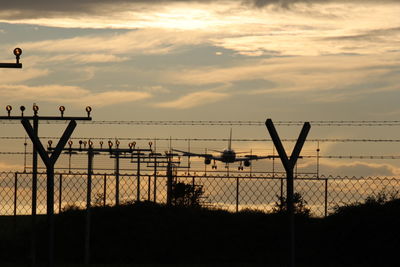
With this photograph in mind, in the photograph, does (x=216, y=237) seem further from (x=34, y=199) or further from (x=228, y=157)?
(x=228, y=157)

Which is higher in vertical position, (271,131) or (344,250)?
(271,131)

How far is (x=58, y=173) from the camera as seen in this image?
104 ft

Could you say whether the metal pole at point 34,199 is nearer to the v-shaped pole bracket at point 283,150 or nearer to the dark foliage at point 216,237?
the dark foliage at point 216,237

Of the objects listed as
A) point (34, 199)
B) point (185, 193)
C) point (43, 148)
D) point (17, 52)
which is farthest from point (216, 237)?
point (185, 193)

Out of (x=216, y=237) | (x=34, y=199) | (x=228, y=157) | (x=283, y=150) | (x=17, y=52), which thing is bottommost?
(x=216, y=237)

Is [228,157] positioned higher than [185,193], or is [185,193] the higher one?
[228,157]

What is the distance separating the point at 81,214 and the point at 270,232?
Result: 290 inches

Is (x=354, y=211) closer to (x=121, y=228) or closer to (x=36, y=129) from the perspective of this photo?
(x=121, y=228)

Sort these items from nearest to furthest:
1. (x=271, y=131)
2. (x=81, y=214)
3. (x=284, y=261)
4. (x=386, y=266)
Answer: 1. (x=271, y=131)
2. (x=386, y=266)
3. (x=284, y=261)
4. (x=81, y=214)

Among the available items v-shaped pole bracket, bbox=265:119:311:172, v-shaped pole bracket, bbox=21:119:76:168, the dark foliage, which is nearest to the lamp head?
v-shaped pole bracket, bbox=21:119:76:168

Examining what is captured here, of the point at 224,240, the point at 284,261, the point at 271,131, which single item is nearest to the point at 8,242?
the point at 224,240

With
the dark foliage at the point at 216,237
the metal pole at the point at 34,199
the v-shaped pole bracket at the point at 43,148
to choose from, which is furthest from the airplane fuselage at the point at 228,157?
the v-shaped pole bracket at the point at 43,148

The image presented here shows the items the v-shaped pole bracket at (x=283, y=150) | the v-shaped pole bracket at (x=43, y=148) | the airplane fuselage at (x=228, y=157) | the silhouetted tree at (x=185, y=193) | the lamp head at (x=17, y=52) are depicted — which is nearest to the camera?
the v-shaped pole bracket at (x=283, y=150)

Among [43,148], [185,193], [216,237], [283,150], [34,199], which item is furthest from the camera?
[185,193]
